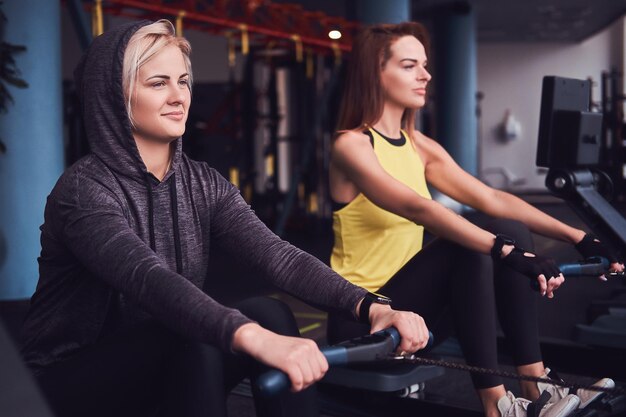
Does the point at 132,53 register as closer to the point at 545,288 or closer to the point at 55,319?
the point at 55,319

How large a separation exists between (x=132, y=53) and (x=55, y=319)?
442 mm

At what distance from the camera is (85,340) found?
1.25 meters

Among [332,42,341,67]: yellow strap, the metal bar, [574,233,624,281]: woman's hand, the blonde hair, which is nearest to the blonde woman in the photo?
the blonde hair

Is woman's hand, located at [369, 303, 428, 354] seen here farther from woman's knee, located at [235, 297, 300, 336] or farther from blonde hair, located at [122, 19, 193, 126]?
blonde hair, located at [122, 19, 193, 126]

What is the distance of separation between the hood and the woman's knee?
28cm

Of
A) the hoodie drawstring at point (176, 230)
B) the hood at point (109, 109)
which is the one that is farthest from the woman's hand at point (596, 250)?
the hood at point (109, 109)

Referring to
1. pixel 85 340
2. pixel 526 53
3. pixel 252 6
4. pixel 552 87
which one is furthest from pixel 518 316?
pixel 526 53

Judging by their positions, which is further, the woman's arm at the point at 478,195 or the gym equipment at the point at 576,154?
the woman's arm at the point at 478,195

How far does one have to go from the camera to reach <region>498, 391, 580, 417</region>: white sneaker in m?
1.62

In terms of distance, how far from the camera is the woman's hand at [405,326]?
3.86ft

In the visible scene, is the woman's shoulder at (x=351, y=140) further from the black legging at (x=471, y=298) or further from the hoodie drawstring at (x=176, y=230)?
the hoodie drawstring at (x=176, y=230)

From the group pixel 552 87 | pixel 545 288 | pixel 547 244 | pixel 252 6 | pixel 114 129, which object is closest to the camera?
pixel 114 129

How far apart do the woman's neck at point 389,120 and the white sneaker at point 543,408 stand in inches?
28.2

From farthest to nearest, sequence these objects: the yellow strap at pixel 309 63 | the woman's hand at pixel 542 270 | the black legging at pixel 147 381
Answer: the yellow strap at pixel 309 63
the woman's hand at pixel 542 270
the black legging at pixel 147 381
